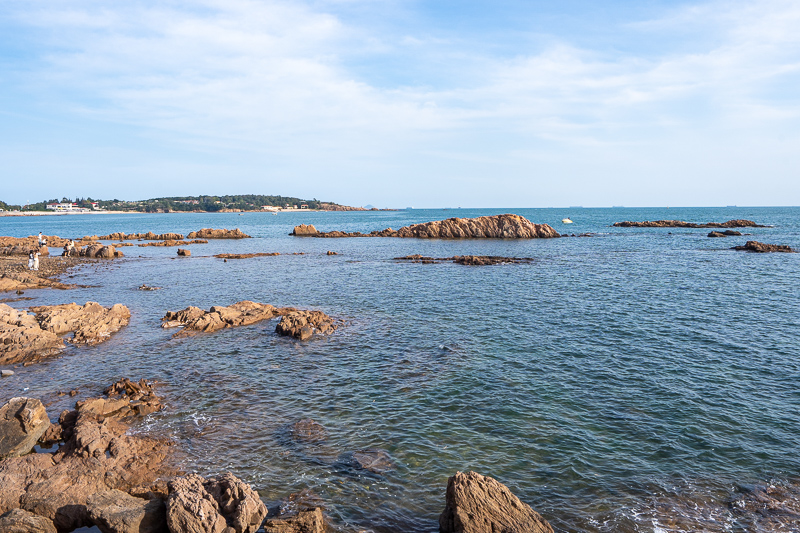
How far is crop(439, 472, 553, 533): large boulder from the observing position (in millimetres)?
10062

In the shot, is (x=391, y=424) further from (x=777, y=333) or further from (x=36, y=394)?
(x=777, y=333)

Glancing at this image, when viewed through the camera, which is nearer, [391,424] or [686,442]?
[686,442]

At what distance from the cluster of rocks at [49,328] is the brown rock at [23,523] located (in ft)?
50.2

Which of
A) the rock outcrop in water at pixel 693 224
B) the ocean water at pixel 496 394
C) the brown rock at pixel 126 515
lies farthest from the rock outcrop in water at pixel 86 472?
the rock outcrop in water at pixel 693 224

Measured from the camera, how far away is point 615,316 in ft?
102

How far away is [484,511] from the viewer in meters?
10.3

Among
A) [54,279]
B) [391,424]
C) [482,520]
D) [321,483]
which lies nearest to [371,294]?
[391,424]

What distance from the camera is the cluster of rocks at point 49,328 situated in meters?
22.9

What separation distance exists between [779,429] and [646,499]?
7216mm

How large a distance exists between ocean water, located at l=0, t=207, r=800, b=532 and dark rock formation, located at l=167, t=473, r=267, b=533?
1.73 m

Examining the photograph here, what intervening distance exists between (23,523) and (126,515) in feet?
7.27

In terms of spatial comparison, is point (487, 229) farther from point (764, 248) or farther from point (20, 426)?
point (20, 426)

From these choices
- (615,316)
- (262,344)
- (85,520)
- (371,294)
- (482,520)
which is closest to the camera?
(482,520)

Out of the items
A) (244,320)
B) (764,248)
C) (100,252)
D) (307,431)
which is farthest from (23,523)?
(764,248)
